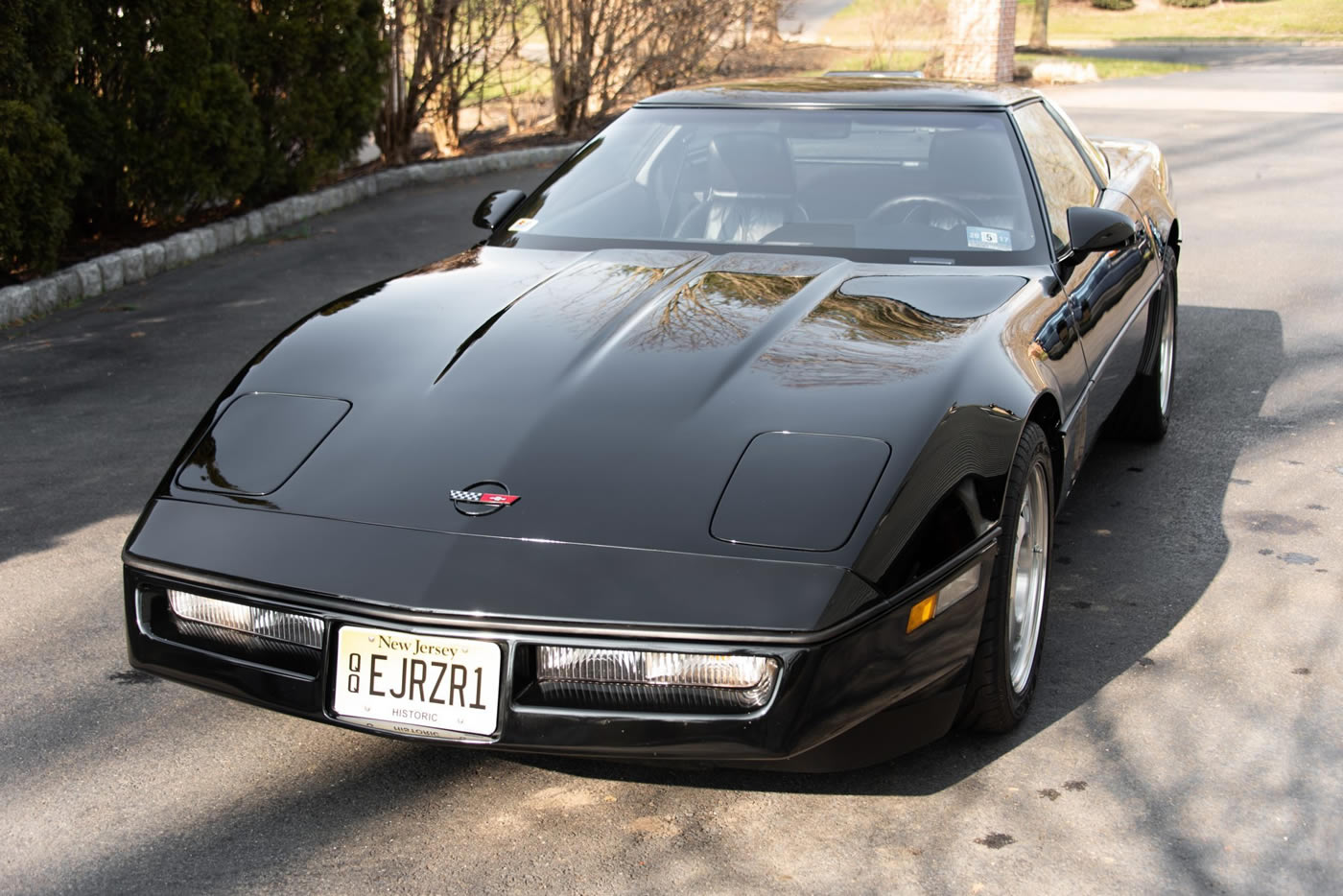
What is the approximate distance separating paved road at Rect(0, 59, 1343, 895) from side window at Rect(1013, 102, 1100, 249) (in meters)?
1.04

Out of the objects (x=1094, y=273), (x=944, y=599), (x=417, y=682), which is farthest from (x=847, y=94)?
(x=417, y=682)

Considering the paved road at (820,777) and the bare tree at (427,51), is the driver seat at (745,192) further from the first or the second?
the bare tree at (427,51)

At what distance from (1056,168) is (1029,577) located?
1.83 meters

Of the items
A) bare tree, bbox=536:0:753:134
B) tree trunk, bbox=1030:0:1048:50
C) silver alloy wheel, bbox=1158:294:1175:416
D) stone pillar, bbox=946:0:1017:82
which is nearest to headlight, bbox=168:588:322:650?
silver alloy wheel, bbox=1158:294:1175:416

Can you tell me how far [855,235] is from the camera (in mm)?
4094

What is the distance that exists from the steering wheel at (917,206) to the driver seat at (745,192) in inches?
9.5

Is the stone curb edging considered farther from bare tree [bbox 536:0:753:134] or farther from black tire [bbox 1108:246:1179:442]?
black tire [bbox 1108:246:1179:442]

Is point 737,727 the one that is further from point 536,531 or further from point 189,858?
point 189,858

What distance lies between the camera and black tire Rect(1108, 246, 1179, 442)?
5152 mm

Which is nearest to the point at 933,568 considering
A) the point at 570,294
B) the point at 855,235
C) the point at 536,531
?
the point at 536,531

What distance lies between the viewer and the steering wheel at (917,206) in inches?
161

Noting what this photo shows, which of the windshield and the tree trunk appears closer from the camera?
the windshield

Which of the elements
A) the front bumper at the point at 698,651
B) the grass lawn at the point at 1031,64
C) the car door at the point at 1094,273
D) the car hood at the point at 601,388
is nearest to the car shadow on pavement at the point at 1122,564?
the front bumper at the point at 698,651

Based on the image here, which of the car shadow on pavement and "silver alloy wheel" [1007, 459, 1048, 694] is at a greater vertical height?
"silver alloy wheel" [1007, 459, 1048, 694]
